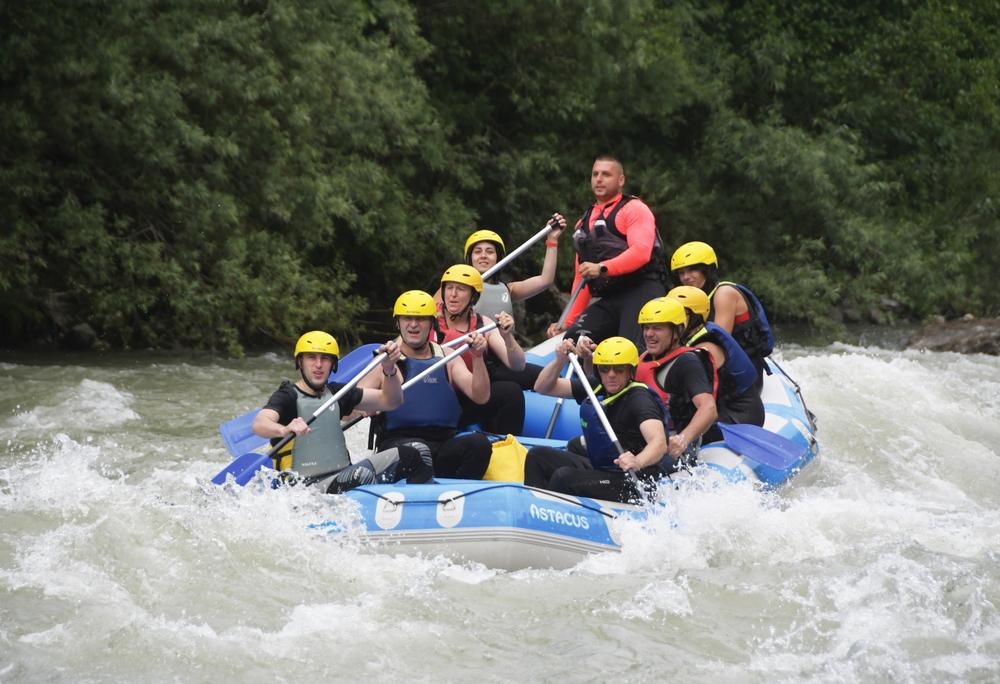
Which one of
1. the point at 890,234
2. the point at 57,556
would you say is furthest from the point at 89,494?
the point at 890,234

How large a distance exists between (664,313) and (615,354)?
1.66 ft

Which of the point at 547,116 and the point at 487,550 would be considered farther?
the point at 547,116

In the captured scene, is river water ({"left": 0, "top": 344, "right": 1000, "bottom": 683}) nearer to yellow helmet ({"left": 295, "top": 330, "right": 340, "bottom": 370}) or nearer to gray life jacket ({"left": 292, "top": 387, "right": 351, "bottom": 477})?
gray life jacket ({"left": 292, "top": 387, "right": 351, "bottom": 477})

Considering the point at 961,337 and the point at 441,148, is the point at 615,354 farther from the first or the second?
the point at 961,337

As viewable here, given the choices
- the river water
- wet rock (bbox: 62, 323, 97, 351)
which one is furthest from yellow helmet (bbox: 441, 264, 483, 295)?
wet rock (bbox: 62, 323, 97, 351)

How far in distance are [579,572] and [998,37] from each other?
18.2m

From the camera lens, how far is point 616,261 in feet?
26.5

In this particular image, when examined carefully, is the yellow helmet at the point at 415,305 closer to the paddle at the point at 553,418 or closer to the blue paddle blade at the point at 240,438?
the blue paddle blade at the point at 240,438

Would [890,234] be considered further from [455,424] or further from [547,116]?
[455,424]

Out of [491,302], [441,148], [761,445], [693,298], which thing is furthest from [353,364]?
[441,148]

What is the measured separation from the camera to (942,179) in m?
21.4

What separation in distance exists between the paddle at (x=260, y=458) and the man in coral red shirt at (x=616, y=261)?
1.95 m

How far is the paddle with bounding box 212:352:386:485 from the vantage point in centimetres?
642

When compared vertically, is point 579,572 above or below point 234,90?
below
